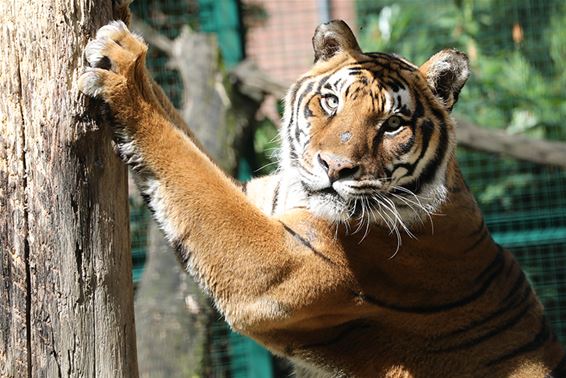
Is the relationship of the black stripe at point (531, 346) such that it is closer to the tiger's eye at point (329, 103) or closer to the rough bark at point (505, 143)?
the tiger's eye at point (329, 103)

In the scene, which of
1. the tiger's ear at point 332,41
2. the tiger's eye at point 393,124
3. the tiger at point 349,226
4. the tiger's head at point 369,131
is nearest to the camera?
the tiger at point 349,226

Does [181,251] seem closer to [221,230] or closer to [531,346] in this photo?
[221,230]

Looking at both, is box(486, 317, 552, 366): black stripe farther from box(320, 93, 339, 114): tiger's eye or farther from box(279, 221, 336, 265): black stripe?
box(320, 93, 339, 114): tiger's eye

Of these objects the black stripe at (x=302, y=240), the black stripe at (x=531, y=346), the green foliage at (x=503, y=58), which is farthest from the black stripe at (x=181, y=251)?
the green foliage at (x=503, y=58)

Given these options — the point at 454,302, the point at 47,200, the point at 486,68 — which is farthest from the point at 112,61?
the point at 486,68

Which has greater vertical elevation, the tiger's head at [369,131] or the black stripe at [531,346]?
the tiger's head at [369,131]

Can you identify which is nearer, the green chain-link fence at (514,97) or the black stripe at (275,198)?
the black stripe at (275,198)

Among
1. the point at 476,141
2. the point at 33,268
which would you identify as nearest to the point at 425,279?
the point at 33,268

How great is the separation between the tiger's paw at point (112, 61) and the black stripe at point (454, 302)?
1.29 metres

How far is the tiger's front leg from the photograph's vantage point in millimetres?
3119

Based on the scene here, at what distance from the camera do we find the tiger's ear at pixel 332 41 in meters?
3.96

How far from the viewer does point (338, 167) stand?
3279mm

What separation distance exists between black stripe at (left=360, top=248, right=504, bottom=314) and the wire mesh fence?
3.49 metres

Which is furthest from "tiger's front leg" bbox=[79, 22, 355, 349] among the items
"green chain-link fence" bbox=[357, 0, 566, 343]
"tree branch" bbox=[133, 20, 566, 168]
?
"green chain-link fence" bbox=[357, 0, 566, 343]
